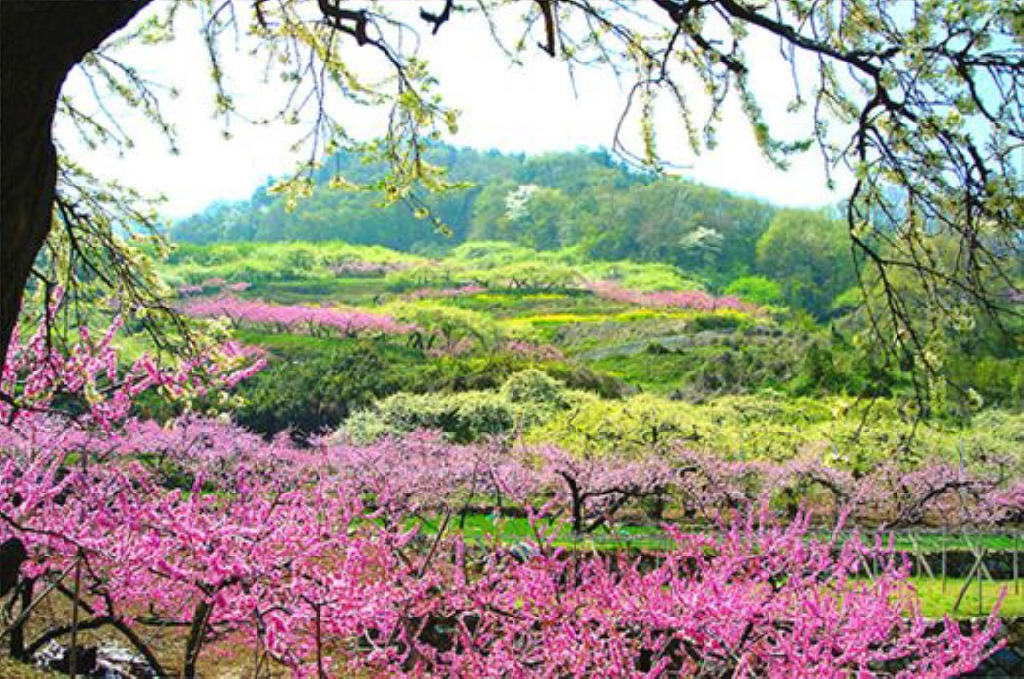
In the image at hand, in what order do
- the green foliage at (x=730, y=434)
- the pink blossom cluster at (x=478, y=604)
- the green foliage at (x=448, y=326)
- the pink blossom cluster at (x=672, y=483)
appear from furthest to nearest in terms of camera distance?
1. the green foliage at (x=448, y=326)
2. the green foliage at (x=730, y=434)
3. the pink blossom cluster at (x=672, y=483)
4. the pink blossom cluster at (x=478, y=604)

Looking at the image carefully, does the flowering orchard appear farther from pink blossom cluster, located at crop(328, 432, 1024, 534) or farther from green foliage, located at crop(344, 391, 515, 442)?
green foliage, located at crop(344, 391, 515, 442)

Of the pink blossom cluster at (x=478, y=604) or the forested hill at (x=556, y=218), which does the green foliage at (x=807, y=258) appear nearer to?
the forested hill at (x=556, y=218)

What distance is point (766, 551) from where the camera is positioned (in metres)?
5.44

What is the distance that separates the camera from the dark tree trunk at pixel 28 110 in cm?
207

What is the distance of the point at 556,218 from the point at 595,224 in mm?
6821

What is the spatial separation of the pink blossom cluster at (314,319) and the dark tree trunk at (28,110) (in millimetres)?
32782

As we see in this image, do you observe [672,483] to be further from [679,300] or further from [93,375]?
[679,300]

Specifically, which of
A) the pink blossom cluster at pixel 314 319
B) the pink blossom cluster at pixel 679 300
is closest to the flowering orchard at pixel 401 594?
the pink blossom cluster at pixel 314 319

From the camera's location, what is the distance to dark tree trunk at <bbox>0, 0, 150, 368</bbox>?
2066mm

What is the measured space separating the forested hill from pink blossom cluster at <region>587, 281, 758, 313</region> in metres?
5.79

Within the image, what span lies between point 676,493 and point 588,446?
5.19ft

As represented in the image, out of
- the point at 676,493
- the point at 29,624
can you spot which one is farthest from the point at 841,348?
the point at 29,624

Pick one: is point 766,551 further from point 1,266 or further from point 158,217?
point 1,266

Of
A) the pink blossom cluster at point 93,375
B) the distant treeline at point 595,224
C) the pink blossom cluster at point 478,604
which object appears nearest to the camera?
the pink blossom cluster at point 478,604
